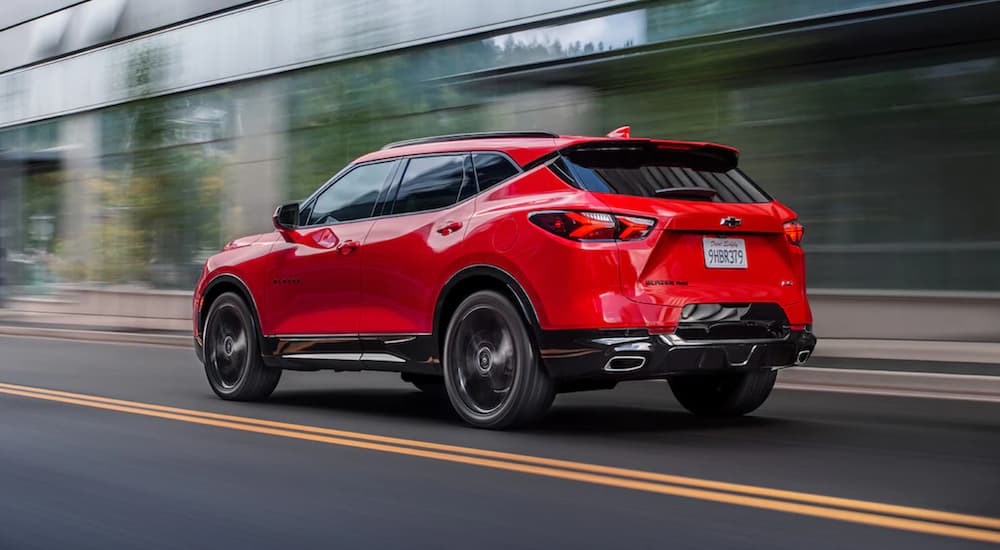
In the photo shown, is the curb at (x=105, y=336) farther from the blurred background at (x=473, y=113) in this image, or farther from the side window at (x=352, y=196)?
the side window at (x=352, y=196)

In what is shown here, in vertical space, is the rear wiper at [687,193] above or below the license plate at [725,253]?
above

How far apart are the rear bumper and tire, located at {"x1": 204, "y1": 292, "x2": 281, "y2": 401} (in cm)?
299

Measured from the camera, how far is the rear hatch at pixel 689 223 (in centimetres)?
640

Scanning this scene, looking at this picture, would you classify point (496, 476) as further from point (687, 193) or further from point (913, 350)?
point (913, 350)

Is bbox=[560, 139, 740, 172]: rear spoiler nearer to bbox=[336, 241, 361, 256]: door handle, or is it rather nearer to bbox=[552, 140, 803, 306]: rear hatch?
bbox=[552, 140, 803, 306]: rear hatch

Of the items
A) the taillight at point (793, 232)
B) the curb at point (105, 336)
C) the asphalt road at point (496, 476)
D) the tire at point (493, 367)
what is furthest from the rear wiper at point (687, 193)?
the curb at point (105, 336)

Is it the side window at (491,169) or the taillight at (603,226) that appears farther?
the side window at (491,169)

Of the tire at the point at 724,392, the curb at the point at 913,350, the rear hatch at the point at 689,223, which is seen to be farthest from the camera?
the curb at the point at 913,350

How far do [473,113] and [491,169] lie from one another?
40.4 feet

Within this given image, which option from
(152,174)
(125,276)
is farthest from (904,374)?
(125,276)

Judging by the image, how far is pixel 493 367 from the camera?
6.87 metres

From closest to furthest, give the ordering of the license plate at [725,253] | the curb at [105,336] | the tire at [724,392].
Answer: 1. the license plate at [725,253]
2. the tire at [724,392]
3. the curb at [105,336]

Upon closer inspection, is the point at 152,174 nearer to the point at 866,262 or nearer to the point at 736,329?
the point at 866,262

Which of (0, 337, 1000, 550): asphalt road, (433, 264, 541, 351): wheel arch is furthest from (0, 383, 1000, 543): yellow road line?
(433, 264, 541, 351): wheel arch
